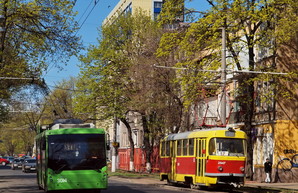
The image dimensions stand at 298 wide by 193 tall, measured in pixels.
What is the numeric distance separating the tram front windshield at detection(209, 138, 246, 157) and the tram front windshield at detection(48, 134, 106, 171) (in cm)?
649

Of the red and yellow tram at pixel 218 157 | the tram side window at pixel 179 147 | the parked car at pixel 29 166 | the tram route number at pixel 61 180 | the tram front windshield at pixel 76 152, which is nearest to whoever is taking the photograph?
the tram route number at pixel 61 180

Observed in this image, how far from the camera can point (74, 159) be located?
24734 millimetres

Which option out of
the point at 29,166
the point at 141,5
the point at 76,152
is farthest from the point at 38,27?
the point at 141,5

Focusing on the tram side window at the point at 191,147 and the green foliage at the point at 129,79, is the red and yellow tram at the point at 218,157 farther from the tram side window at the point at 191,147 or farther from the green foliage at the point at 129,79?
the green foliage at the point at 129,79

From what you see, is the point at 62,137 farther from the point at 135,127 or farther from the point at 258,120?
the point at 135,127

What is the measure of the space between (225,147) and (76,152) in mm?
7942

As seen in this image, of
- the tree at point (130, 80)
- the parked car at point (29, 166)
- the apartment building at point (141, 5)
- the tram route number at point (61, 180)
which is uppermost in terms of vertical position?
the apartment building at point (141, 5)

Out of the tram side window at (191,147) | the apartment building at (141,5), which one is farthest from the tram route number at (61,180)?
the apartment building at (141,5)

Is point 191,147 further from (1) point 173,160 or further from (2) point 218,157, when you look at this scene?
(1) point 173,160

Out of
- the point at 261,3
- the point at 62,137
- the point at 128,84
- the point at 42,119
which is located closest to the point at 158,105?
the point at 128,84

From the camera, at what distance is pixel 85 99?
5634cm

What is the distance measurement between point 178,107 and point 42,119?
6274 cm

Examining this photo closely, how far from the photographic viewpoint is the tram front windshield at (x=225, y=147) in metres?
29.8

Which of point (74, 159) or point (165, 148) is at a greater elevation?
point (165, 148)
